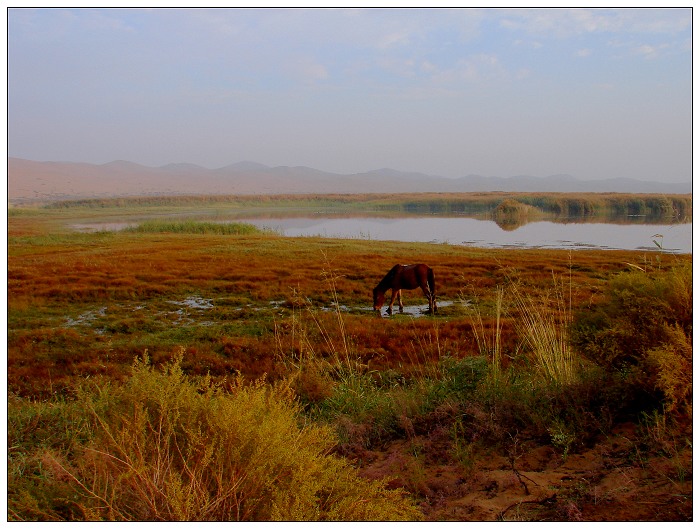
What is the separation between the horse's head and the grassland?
1.53 feet

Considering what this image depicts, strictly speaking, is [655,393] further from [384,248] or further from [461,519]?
[384,248]

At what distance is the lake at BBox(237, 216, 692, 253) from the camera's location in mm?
11570

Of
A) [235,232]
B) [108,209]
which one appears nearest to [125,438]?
[235,232]

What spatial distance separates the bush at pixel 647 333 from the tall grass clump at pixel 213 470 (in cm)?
181

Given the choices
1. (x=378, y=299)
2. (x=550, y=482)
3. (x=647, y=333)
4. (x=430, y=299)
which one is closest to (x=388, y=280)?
(x=378, y=299)

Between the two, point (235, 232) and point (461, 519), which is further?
point (235, 232)

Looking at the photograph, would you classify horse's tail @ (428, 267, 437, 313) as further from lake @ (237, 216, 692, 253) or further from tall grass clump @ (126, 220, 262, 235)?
tall grass clump @ (126, 220, 262, 235)

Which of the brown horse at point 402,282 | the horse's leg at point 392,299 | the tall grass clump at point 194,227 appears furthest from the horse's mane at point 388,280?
the tall grass clump at point 194,227

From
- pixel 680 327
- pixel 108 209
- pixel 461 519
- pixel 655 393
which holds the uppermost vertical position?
pixel 108 209

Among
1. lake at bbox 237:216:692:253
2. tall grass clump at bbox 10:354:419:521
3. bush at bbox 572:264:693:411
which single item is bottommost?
tall grass clump at bbox 10:354:419:521

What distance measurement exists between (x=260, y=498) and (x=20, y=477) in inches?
72.0

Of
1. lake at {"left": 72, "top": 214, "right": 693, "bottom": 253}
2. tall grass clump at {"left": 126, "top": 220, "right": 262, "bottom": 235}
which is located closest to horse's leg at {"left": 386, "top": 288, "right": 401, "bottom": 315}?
lake at {"left": 72, "top": 214, "right": 693, "bottom": 253}

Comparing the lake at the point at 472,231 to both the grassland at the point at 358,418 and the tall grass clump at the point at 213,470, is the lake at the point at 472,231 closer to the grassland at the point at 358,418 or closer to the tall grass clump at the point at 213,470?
the grassland at the point at 358,418

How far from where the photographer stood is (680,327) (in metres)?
3.57
